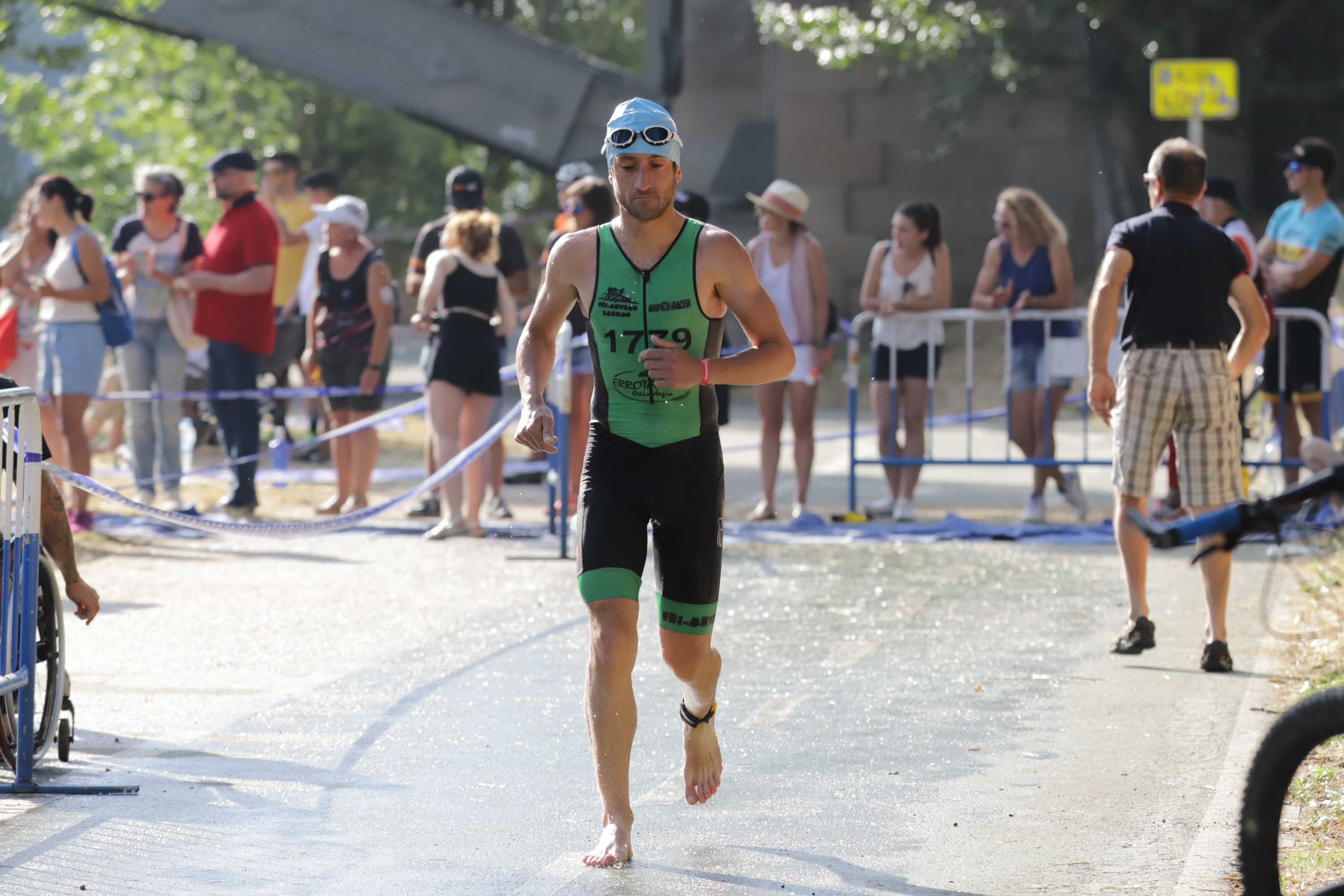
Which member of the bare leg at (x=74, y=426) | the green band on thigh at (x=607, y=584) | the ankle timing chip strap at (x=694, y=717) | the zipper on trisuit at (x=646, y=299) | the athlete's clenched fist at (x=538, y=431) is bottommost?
the ankle timing chip strap at (x=694, y=717)

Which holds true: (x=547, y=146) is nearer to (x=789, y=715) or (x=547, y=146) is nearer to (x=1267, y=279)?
(x=1267, y=279)

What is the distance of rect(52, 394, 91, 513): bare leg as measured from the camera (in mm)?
11516

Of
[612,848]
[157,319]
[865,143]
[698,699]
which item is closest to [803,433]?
[157,319]

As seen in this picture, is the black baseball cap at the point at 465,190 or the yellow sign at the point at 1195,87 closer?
the black baseball cap at the point at 465,190

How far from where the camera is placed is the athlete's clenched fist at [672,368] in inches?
204

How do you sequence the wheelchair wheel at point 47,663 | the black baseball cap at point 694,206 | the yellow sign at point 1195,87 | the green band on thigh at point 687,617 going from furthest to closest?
1. the yellow sign at point 1195,87
2. the black baseball cap at point 694,206
3. the wheelchair wheel at point 47,663
4. the green band on thigh at point 687,617

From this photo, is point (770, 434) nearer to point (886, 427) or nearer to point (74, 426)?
point (886, 427)

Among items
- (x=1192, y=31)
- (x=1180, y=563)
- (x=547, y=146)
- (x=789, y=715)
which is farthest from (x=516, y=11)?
(x=789, y=715)

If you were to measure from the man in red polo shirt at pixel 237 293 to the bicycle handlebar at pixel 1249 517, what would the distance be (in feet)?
30.6

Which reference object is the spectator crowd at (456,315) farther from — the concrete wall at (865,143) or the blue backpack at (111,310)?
the concrete wall at (865,143)

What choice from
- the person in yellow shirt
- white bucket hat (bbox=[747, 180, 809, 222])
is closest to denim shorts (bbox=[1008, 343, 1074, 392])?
white bucket hat (bbox=[747, 180, 809, 222])

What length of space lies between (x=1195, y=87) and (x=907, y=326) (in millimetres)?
3676

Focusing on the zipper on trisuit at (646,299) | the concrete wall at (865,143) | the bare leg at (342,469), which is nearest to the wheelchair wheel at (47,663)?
the zipper on trisuit at (646,299)

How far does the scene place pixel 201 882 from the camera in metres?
4.96
